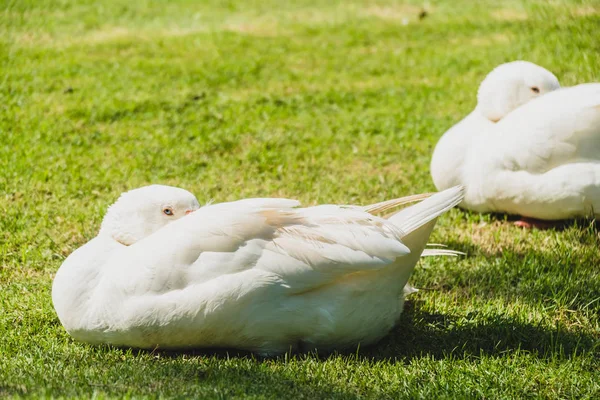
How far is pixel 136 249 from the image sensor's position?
3.62 meters

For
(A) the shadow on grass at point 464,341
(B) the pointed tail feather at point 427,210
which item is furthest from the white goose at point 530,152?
(B) the pointed tail feather at point 427,210

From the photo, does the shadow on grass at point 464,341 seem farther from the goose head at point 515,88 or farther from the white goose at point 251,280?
the goose head at point 515,88

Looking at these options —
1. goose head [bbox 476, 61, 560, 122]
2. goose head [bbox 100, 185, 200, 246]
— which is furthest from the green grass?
goose head [bbox 100, 185, 200, 246]

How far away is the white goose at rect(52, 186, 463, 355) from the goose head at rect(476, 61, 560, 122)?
2297 mm

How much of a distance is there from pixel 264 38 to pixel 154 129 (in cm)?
421

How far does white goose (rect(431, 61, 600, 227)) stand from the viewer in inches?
201

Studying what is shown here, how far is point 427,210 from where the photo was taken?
12.0ft

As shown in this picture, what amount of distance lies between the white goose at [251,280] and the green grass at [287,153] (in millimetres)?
133

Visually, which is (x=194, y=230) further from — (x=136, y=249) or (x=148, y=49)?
(x=148, y=49)

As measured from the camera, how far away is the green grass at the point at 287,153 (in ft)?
11.3

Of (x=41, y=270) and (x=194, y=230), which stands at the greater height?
(x=194, y=230)

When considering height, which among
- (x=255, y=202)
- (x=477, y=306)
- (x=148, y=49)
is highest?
(x=148, y=49)

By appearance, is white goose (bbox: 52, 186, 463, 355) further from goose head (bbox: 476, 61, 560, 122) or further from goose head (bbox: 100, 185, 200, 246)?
goose head (bbox: 476, 61, 560, 122)

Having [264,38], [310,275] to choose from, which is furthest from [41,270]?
[264,38]
